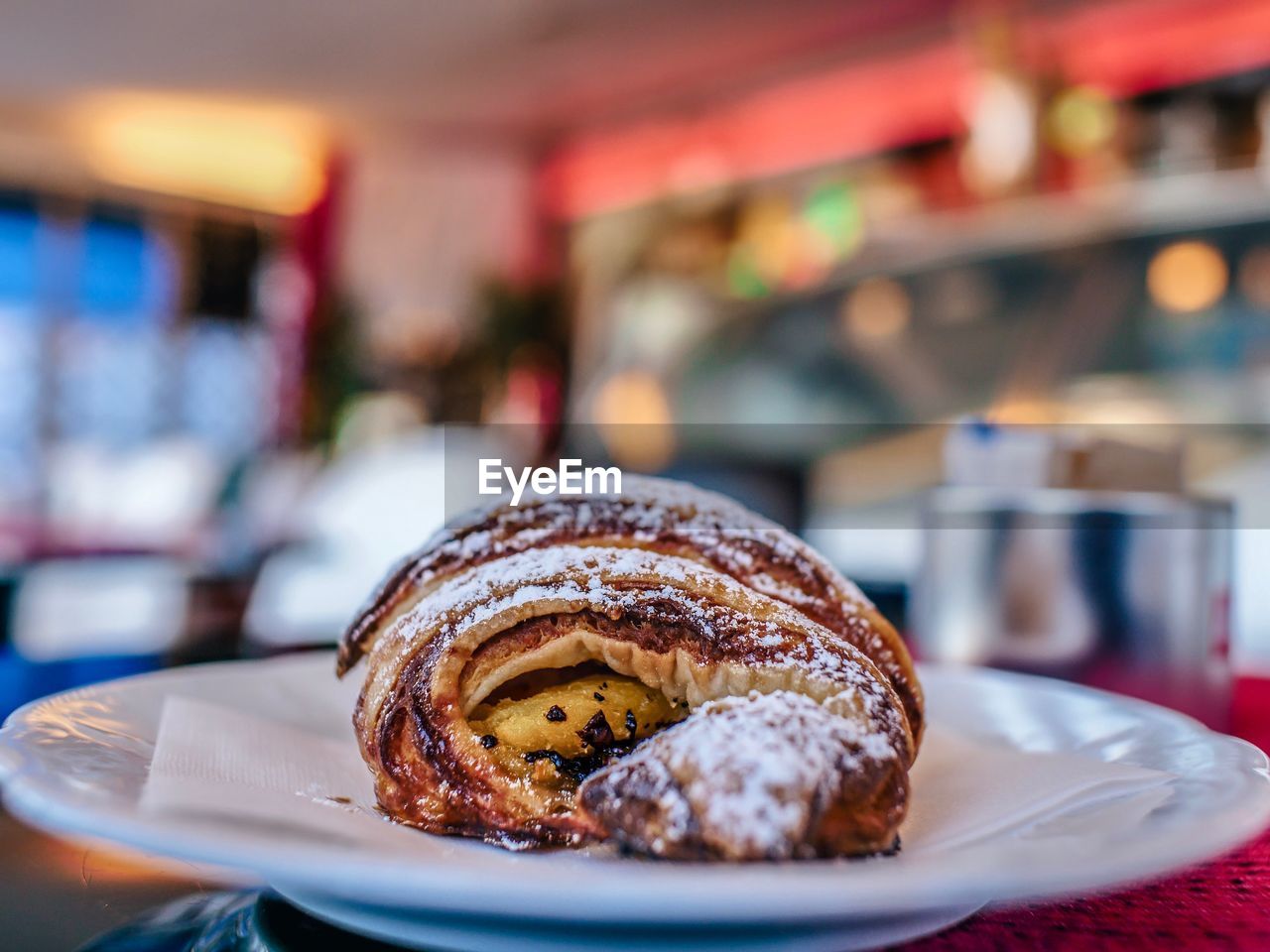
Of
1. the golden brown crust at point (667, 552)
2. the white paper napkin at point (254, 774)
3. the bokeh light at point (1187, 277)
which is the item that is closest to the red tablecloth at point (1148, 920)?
the golden brown crust at point (667, 552)

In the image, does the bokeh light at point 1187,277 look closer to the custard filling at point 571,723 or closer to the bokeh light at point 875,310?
the bokeh light at point 875,310

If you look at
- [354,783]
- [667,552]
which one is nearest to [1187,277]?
[667,552]

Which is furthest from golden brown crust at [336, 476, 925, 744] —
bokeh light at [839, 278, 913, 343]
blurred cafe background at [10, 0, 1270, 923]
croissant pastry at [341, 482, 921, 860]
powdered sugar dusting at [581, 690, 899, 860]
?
bokeh light at [839, 278, 913, 343]

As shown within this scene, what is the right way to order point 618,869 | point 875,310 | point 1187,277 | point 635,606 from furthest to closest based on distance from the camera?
point 875,310, point 1187,277, point 635,606, point 618,869

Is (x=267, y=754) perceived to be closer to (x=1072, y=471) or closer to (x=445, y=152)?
(x=1072, y=471)

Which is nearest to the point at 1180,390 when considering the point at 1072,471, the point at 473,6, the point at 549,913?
the point at 1072,471

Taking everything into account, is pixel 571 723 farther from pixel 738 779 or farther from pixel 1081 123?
pixel 1081 123
